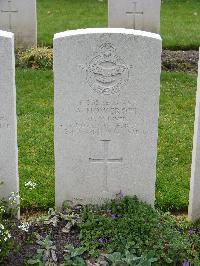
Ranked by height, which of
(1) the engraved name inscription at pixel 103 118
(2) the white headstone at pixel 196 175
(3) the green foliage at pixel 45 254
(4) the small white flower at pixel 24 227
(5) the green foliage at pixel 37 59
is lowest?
(3) the green foliage at pixel 45 254

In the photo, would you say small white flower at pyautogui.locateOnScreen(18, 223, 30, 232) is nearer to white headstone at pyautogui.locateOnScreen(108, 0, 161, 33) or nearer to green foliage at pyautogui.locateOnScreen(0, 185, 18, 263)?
green foliage at pyautogui.locateOnScreen(0, 185, 18, 263)

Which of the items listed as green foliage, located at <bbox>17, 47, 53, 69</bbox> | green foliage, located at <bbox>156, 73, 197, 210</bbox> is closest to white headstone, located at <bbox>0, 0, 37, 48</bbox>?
green foliage, located at <bbox>17, 47, 53, 69</bbox>

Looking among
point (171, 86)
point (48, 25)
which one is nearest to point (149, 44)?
point (171, 86)

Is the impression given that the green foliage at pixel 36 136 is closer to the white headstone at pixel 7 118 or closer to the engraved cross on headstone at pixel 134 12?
the white headstone at pixel 7 118

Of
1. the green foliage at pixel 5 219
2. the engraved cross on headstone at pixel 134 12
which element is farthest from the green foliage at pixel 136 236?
the engraved cross on headstone at pixel 134 12

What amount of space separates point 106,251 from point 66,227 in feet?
1.51

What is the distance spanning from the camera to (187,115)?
26.9 feet

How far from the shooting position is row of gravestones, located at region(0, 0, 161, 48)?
1104 cm

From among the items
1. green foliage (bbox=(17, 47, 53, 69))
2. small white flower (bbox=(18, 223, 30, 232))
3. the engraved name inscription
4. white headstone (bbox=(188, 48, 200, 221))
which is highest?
green foliage (bbox=(17, 47, 53, 69))

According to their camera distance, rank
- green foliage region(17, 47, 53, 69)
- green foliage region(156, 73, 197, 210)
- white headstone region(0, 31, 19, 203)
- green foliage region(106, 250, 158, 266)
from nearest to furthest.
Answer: green foliage region(106, 250, 158, 266)
white headstone region(0, 31, 19, 203)
green foliage region(156, 73, 197, 210)
green foliage region(17, 47, 53, 69)

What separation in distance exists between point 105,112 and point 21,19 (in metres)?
6.53

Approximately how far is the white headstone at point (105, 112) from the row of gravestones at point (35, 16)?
20.8 ft

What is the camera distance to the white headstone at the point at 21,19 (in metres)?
11.0

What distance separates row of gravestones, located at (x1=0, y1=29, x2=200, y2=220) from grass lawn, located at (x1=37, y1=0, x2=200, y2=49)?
6769 millimetres
